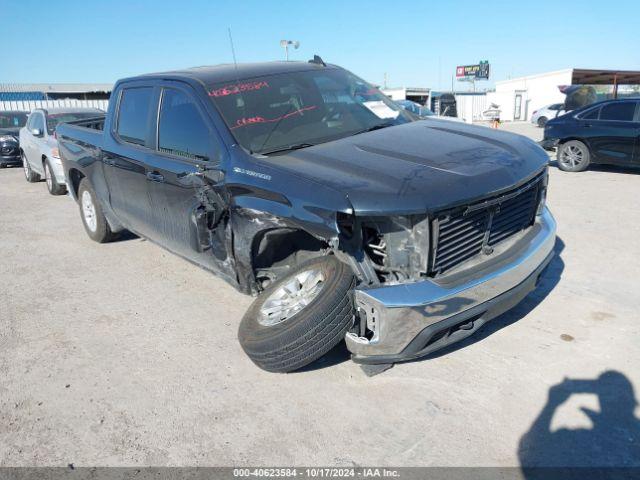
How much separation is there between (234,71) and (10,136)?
539 inches

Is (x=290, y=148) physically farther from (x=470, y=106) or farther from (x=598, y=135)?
(x=470, y=106)

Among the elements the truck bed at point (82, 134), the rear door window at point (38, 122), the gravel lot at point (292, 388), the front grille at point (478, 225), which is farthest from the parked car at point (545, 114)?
the front grille at point (478, 225)

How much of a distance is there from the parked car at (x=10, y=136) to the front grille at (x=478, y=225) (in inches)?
609

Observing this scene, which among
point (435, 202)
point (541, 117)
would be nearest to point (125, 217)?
point (435, 202)

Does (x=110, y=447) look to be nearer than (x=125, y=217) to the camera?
Yes

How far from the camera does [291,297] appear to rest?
3363 millimetres

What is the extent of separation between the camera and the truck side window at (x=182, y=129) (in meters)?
3.87

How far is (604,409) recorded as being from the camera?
2.85m

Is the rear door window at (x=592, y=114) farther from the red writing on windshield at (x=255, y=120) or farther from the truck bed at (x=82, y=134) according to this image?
the truck bed at (x=82, y=134)

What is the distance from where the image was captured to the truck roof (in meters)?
4.14

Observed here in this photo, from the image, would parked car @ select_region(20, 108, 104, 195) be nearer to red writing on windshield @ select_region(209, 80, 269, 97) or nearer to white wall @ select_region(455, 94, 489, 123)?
red writing on windshield @ select_region(209, 80, 269, 97)

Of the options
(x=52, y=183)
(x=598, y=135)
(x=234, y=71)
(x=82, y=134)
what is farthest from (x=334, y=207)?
(x=52, y=183)

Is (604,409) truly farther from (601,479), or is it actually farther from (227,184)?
(227,184)

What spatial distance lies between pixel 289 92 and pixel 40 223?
575 centimetres
